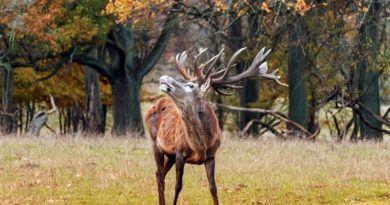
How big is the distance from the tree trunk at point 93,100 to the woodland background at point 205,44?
0.05 m

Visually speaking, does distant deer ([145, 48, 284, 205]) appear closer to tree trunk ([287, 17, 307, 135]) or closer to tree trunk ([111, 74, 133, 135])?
tree trunk ([287, 17, 307, 135])

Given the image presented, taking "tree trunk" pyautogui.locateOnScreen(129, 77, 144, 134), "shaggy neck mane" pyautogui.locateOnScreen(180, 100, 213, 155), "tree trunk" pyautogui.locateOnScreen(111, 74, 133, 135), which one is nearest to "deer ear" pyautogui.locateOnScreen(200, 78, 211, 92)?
"shaggy neck mane" pyautogui.locateOnScreen(180, 100, 213, 155)

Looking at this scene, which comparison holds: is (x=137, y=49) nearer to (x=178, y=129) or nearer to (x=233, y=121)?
(x=233, y=121)

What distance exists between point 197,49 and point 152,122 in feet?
82.4

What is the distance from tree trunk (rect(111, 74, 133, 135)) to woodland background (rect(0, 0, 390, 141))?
0.04 meters

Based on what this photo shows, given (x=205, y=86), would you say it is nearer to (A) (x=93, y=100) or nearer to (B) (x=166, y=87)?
(B) (x=166, y=87)

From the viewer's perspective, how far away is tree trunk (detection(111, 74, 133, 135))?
3400 cm

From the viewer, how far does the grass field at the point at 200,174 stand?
14172 mm

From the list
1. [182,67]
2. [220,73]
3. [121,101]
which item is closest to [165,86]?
[182,67]

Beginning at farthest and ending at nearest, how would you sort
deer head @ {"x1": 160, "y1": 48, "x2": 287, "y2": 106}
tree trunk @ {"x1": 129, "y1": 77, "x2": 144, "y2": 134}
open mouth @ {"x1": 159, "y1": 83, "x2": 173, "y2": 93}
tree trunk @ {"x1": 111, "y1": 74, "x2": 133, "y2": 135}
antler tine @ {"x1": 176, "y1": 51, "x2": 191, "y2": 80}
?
tree trunk @ {"x1": 111, "y1": 74, "x2": 133, "y2": 135}, tree trunk @ {"x1": 129, "y1": 77, "x2": 144, "y2": 134}, antler tine @ {"x1": 176, "y1": 51, "x2": 191, "y2": 80}, deer head @ {"x1": 160, "y1": 48, "x2": 287, "y2": 106}, open mouth @ {"x1": 159, "y1": 83, "x2": 173, "y2": 93}

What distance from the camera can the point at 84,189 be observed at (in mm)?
14930

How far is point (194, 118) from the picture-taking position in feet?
38.7

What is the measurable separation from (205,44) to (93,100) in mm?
5992

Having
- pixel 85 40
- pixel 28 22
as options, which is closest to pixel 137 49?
Result: pixel 85 40
